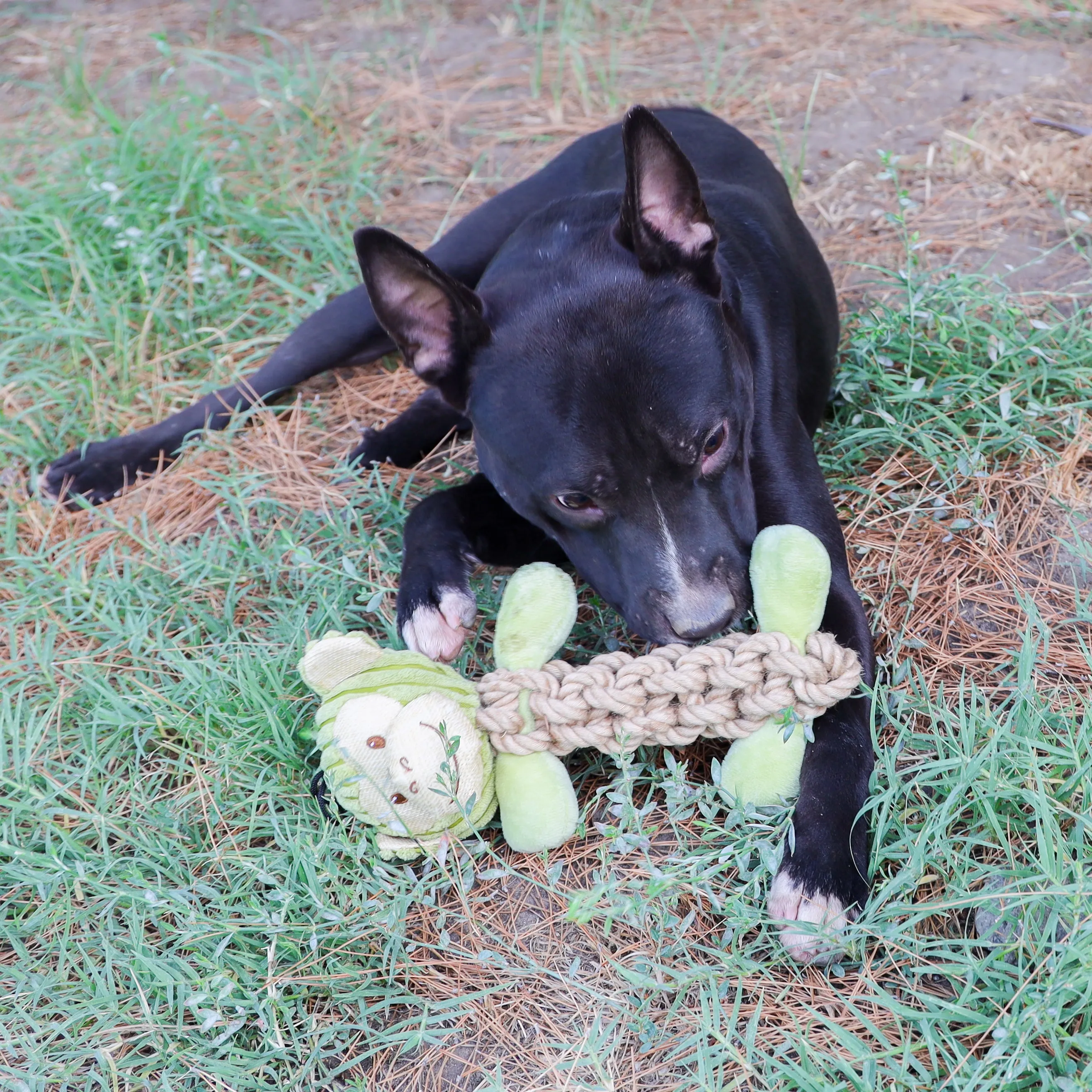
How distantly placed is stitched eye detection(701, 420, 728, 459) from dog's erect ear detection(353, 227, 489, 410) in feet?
2.01

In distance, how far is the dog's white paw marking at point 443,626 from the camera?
8.76 ft

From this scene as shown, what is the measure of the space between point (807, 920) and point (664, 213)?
5.26ft

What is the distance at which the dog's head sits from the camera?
7.80 ft

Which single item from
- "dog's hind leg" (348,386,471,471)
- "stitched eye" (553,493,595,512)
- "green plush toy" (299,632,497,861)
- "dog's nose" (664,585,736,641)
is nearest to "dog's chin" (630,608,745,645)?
"dog's nose" (664,585,736,641)

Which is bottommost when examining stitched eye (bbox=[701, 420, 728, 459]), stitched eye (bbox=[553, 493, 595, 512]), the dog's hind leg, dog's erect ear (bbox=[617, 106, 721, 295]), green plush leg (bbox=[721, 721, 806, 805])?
the dog's hind leg

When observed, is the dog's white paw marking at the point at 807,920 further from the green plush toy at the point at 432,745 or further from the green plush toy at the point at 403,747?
the green plush toy at the point at 403,747

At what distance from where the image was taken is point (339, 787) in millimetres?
2205

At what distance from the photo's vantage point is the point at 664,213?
8.40 ft

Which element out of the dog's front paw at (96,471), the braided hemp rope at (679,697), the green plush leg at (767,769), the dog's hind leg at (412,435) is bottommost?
the dog's front paw at (96,471)

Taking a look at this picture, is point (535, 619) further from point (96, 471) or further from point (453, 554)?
point (96, 471)

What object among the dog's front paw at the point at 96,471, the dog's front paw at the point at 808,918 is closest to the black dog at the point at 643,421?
the dog's front paw at the point at 808,918

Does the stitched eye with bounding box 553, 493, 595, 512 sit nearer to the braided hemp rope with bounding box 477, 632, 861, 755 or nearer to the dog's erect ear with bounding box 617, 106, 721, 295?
the braided hemp rope with bounding box 477, 632, 861, 755

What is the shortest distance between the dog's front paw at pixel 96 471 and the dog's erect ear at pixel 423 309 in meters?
1.45

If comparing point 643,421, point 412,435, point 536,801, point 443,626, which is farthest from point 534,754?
point 412,435
